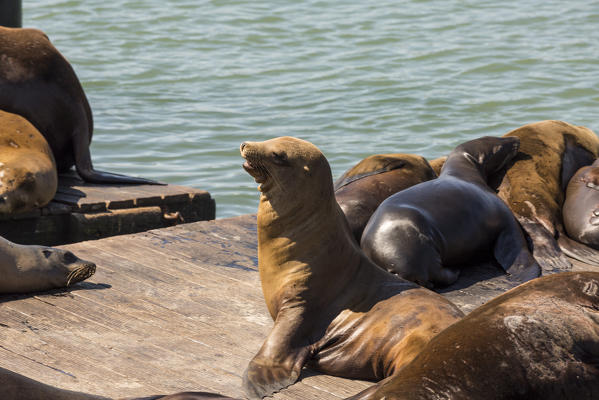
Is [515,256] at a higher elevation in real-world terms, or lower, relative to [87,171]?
higher

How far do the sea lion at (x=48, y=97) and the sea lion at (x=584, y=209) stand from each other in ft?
9.68

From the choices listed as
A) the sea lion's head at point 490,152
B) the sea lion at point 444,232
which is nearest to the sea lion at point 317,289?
the sea lion at point 444,232

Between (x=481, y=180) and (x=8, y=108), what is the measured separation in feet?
10.7

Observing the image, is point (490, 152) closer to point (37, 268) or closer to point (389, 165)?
point (389, 165)

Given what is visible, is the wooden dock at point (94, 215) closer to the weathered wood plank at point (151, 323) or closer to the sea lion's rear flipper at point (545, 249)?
the weathered wood plank at point (151, 323)

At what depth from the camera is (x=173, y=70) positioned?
15.6 meters

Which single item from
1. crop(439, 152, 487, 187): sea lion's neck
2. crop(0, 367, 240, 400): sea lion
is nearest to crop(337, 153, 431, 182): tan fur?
crop(439, 152, 487, 187): sea lion's neck

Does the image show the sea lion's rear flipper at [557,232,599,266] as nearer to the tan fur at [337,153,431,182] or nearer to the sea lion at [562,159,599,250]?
the sea lion at [562,159,599,250]

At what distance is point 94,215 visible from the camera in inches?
254

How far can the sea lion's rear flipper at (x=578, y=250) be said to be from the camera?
5.55 metres

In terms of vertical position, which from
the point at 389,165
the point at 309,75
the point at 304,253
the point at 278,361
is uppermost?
the point at 304,253

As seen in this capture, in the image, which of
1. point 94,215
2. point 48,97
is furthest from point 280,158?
point 48,97

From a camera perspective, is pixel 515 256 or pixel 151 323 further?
pixel 515 256

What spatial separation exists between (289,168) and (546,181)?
8.16 ft
